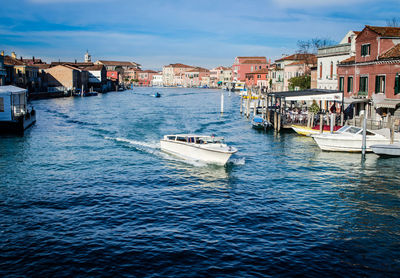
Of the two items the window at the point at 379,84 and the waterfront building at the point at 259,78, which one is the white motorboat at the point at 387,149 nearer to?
the window at the point at 379,84

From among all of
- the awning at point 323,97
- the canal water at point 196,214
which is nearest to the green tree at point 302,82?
the awning at point 323,97

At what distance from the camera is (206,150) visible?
26.2 m

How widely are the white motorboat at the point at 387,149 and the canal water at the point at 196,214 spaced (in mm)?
547

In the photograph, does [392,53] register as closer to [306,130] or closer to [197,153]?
[306,130]

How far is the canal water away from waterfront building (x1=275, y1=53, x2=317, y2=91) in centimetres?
5086

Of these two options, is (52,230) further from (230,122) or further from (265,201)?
(230,122)

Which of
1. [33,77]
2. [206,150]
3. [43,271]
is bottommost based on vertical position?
[43,271]

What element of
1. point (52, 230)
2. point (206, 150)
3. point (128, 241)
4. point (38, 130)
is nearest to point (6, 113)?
point (38, 130)

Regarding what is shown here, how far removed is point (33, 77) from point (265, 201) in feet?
313

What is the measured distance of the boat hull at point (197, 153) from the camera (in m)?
25.8

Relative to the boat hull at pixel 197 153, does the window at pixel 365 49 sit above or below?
above

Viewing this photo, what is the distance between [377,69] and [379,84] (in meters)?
1.35

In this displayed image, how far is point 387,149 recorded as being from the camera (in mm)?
28328

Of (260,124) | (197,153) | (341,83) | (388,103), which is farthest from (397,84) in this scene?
(197,153)
